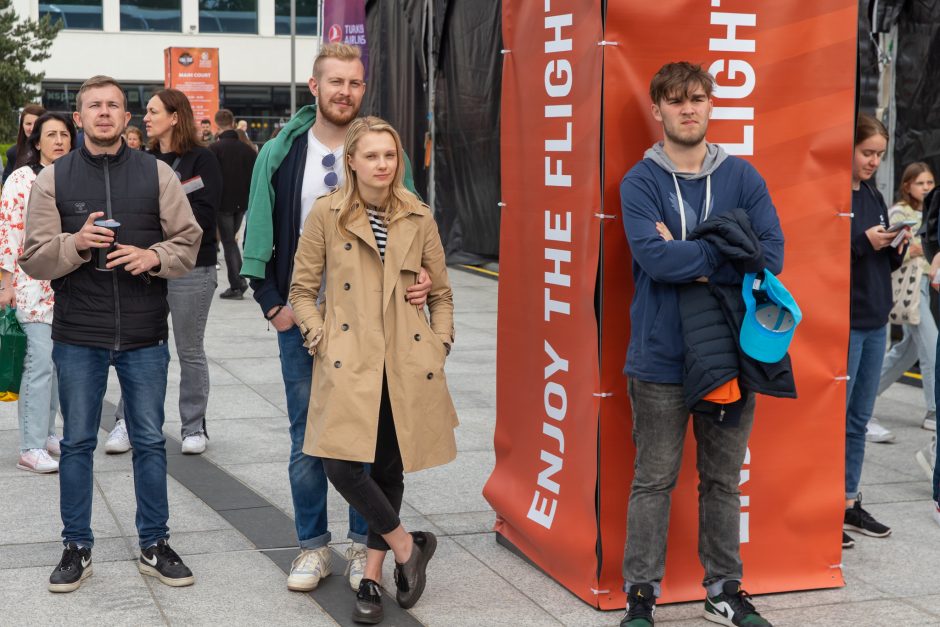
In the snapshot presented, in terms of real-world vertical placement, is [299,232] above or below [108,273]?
above

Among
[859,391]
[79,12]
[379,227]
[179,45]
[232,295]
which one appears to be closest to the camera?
[379,227]

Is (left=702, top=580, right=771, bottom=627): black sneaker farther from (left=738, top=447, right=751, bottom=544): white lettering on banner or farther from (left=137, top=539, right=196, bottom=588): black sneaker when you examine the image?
(left=137, top=539, right=196, bottom=588): black sneaker

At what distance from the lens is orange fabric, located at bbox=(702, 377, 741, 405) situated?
4.19 meters

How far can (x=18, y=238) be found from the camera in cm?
633

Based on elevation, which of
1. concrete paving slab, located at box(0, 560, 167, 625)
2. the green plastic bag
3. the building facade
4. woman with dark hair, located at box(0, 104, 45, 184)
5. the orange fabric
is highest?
the building facade

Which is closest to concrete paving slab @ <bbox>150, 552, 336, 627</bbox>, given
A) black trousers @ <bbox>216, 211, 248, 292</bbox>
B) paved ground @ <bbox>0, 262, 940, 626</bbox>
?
paved ground @ <bbox>0, 262, 940, 626</bbox>

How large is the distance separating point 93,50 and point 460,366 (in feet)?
125

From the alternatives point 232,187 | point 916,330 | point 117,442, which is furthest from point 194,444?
point 232,187

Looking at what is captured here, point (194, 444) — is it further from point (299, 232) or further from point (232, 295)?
point (232, 295)

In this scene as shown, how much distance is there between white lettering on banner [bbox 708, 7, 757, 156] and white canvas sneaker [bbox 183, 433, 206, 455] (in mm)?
3718

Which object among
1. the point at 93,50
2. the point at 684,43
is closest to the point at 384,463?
the point at 684,43

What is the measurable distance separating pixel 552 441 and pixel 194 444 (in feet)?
9.20

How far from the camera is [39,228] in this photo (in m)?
4.75

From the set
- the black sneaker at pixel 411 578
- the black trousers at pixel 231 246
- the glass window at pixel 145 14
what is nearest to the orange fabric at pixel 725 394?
the black sneaker at pixel 411 578
